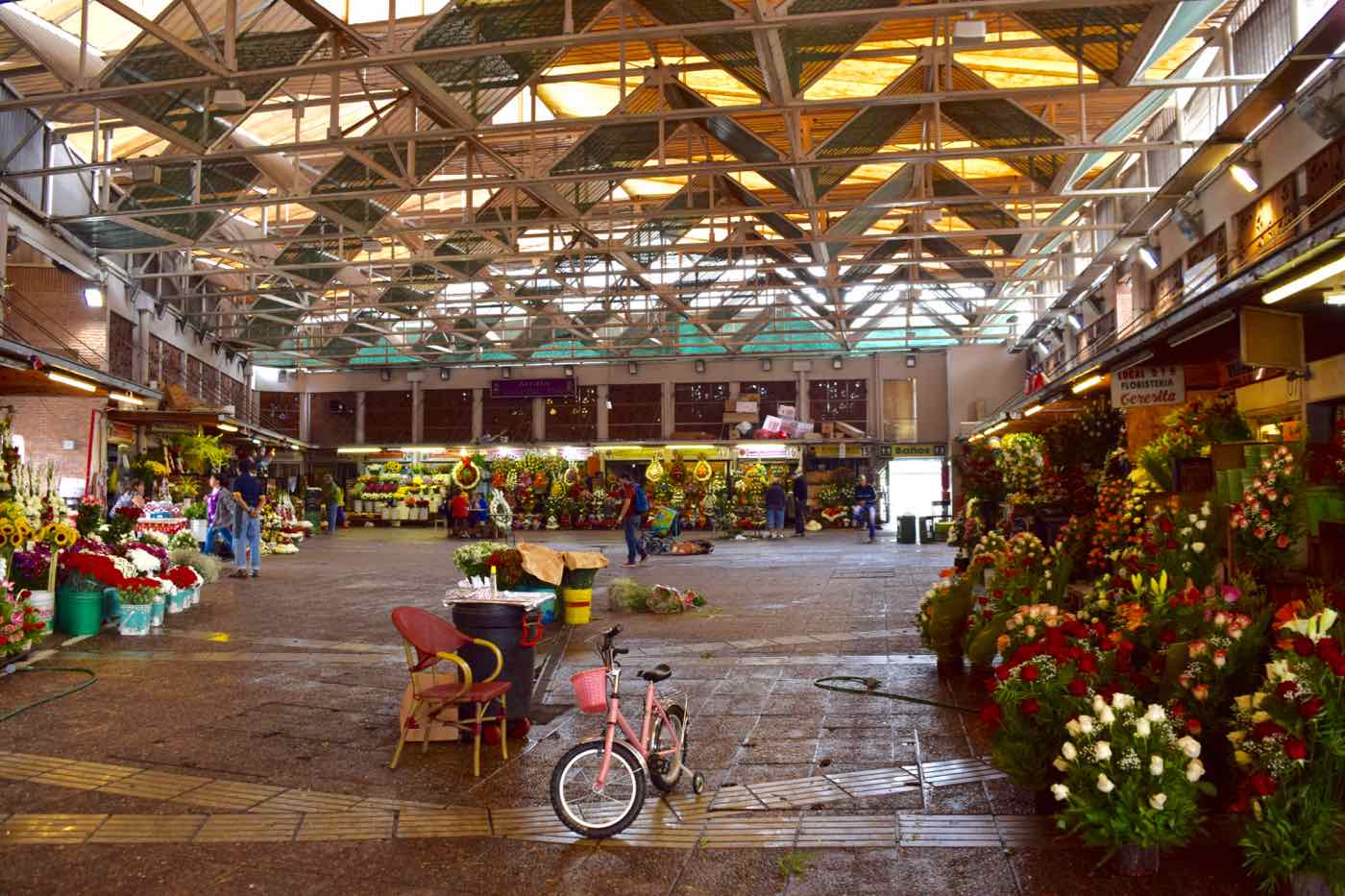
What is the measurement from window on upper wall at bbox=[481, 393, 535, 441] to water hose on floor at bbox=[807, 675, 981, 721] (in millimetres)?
29270

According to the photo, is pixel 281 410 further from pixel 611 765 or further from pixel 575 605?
pixel 611 765

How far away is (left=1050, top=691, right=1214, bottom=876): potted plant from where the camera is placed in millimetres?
3629

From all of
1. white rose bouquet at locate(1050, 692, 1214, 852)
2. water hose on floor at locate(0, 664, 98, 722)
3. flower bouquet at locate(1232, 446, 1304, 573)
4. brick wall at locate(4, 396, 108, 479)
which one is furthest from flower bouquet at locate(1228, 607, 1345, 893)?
brick wall at locate(4, 396, 108, 479)

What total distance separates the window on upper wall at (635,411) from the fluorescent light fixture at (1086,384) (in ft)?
80.9

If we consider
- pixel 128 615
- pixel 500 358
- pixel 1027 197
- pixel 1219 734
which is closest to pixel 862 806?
pixel 1219 734

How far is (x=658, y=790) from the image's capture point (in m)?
4.95

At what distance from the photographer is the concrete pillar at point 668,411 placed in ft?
115

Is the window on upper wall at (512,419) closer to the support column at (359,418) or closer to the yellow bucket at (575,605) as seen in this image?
the support column at (359,418)

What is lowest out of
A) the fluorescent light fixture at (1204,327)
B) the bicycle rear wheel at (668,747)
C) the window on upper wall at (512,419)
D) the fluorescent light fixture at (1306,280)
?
the bicycle rear wheel at (668,747)

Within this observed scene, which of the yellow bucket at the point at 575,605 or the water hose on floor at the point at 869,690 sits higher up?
the yellow bucket at the point at 575,605

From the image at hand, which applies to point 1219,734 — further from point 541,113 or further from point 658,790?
point 541,113

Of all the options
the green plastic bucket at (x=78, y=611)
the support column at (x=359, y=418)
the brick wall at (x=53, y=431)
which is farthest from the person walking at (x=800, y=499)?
the green plastic bucket at (x=78, y=611)

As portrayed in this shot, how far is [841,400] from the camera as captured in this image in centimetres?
3434

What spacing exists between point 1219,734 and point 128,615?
9.22m
